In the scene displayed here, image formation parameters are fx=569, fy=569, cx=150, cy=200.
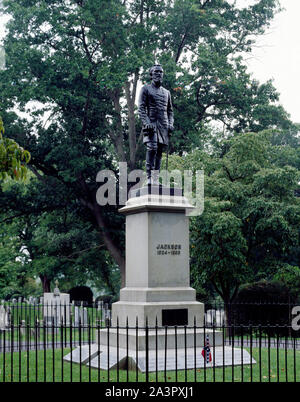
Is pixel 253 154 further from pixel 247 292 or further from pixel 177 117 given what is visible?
pixel 177 117

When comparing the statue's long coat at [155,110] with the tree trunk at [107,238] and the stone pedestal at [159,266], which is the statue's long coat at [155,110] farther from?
the tree trunk at [107,238]

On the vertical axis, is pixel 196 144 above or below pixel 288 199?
above

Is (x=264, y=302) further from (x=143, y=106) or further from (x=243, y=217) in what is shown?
(x=143, y=106)

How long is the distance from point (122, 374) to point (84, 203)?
781 inches

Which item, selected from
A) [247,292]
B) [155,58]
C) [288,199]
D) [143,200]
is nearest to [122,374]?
[143,200]

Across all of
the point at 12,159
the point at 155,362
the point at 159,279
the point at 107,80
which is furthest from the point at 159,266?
the point at 107,80

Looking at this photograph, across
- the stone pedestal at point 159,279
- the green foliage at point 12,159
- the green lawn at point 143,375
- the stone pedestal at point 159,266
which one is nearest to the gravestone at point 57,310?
the stone pedestal at point 159,279

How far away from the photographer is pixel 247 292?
66.8 ft

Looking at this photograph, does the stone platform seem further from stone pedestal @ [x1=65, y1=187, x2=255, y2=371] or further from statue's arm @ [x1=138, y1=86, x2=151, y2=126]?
statue's arm @ [x1=138, y1=86, x2=151, y2=126]

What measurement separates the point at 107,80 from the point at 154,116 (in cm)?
1346

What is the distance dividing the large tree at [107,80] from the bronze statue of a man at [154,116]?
1321cm

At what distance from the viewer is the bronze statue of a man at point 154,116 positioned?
1336 cm

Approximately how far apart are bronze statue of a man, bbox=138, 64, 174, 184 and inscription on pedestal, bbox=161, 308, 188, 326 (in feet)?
10.0

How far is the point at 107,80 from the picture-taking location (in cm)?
2634
